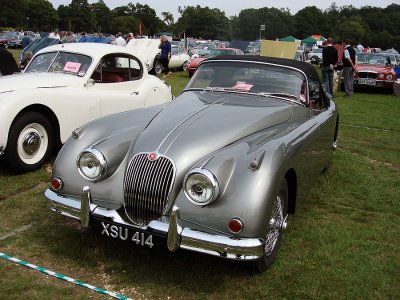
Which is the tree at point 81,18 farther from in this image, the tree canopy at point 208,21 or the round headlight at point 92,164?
the round headlight at point 92,164

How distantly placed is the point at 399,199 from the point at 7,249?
437 centimetres

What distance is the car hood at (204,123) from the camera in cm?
337

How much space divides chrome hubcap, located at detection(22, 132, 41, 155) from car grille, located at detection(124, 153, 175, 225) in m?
2.75

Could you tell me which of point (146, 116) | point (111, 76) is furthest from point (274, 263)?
point (111, 76)

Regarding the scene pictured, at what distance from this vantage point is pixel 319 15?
423 feet

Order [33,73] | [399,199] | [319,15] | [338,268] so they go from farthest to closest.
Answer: [319,15]
[33,73]
[399,199]
[338,268]

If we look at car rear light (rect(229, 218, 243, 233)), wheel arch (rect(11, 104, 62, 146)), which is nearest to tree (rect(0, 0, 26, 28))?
wheel arch (rect(11, 104, 62, 146))

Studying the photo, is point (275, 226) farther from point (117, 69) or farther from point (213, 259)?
point (117, 69)

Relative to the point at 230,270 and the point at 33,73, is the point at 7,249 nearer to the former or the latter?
the point at 230,270

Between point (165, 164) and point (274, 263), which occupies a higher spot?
point (165, 164)

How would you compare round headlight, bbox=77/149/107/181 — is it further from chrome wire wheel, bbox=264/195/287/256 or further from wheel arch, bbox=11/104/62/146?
wheel arch, bbox=11/104/62/146

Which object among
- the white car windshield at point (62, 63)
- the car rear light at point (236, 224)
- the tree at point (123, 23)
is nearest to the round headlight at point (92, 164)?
the car rear light at point (236, 224)

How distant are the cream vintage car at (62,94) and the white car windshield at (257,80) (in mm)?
2064

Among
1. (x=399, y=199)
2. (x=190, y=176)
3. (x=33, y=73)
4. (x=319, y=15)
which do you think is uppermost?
(x=319, y=15)
